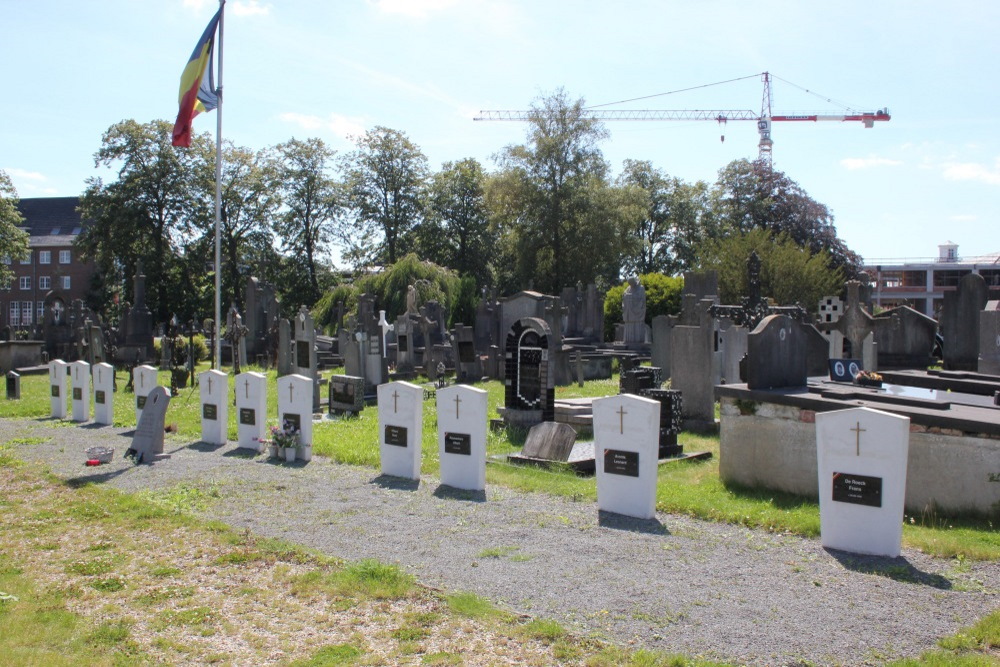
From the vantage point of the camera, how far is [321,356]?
2655 cm

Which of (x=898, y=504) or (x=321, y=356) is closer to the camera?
(x=898, y=504)

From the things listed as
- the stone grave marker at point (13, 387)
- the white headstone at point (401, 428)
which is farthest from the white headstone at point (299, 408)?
the stone grave marker at point (13, 387)

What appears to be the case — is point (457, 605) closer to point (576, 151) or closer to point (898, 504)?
point (898, 504)

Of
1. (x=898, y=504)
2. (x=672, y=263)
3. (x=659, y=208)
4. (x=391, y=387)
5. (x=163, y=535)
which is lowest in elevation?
(x=163, y=535)

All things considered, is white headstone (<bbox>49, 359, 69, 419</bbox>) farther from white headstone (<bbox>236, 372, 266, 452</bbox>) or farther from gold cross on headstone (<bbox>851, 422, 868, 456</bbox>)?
gold cross on headstone (<bbox>851, 422, 868, 456</bbox>)

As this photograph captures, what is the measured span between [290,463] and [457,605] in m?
6.01

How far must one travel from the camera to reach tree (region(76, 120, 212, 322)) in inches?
1702

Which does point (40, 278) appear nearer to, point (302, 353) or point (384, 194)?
point (384, 194)

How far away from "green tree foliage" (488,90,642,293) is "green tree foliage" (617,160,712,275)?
547 inches

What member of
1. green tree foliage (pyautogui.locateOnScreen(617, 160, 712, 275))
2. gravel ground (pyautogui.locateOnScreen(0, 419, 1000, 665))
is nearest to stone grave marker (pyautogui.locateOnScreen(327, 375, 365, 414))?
gravel ground (pyautogui.locateOnScreen(0, 419, 1000, 665))

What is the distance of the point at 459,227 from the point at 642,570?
4594cm

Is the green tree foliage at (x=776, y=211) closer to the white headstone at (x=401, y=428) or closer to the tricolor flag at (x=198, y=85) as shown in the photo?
the tricolor flag at (x=198, y=85)

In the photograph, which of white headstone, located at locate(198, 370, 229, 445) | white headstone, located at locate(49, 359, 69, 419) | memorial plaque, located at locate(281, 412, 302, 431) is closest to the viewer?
memorial plaque, located at locate(281, 412, 302, 431)

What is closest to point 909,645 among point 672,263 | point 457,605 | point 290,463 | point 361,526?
point 457,605
